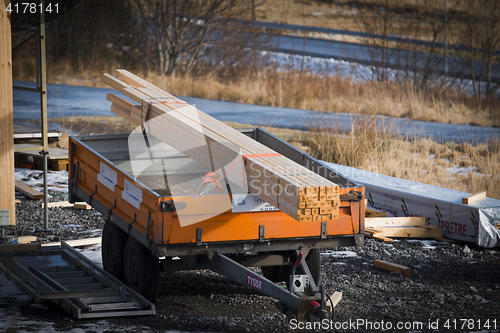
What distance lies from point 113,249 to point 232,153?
5.79ft

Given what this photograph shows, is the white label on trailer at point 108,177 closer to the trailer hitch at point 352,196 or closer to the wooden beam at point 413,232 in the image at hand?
the trailer hitch at point 352,196

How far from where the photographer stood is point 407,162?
1147cm

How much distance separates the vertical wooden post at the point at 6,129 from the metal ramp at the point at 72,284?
1.27m

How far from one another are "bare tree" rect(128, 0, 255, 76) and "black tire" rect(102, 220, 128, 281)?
768 inches

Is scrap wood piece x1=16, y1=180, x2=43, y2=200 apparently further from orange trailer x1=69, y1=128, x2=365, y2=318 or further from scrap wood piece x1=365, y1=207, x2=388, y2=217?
scrap wood piece x1=365, y1=207, x2=388, y2=217

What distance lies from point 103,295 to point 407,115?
13291 millimetres

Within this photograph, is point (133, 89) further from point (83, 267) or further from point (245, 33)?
point (245, 33)

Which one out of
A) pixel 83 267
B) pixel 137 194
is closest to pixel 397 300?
pixel 137 194

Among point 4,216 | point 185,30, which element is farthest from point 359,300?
point 185,30

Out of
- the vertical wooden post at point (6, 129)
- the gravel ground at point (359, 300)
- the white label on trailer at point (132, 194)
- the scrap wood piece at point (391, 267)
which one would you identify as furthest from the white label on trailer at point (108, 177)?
the scrap wood piece at point (391, 267)

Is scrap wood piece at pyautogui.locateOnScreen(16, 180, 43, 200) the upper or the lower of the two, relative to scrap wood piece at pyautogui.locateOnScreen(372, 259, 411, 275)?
upper

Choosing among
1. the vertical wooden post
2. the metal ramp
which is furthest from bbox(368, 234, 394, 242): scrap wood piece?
the vertical wooden post

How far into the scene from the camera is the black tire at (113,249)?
234 inches

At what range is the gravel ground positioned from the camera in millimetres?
5109
